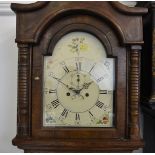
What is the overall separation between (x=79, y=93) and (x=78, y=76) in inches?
1.9

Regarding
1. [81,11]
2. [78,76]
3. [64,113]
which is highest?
[81,11]

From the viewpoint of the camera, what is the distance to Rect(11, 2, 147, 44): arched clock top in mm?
708

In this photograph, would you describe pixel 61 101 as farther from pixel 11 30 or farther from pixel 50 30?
pixel 11 30

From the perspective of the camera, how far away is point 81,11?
72 cm

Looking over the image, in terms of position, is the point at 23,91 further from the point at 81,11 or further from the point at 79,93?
the point at 81,11

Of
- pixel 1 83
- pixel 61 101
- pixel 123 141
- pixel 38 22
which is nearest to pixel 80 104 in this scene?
pixel 61 101

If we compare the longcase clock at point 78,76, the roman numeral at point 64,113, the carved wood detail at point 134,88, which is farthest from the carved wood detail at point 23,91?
the carved wood detail at point 134,88

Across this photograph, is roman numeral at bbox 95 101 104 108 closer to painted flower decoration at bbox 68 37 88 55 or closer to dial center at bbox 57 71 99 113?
dial center at bbox 57 71 99 113

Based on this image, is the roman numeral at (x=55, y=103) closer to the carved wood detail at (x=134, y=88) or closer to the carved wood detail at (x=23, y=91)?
the carved wood detail at (x=23, y=91)

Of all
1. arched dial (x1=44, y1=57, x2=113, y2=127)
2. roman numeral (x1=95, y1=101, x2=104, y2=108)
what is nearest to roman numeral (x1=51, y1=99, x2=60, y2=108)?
arched dial (x1=44, y1=57, x2=113, y2=127)

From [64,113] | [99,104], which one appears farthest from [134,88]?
[64,113]

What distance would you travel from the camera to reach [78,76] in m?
0.75

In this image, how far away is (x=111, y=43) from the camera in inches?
28.9

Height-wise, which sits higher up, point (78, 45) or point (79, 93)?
point (78, 45)
